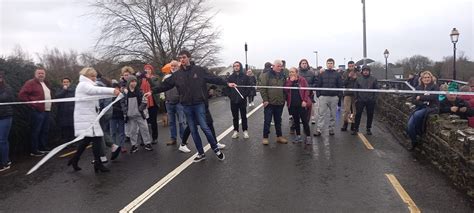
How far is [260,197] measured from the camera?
5629mm

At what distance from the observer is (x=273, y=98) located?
9.45 metres

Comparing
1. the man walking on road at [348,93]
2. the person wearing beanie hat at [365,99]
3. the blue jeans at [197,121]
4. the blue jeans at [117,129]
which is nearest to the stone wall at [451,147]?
the person wearing beanie hat at [365,99]

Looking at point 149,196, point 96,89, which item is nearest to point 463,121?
point 149,196

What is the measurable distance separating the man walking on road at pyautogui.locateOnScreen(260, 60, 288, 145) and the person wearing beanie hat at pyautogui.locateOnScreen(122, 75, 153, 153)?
8.41ft

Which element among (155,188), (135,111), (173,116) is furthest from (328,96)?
(155,188)

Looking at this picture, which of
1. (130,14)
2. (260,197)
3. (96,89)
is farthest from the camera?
(130,14)

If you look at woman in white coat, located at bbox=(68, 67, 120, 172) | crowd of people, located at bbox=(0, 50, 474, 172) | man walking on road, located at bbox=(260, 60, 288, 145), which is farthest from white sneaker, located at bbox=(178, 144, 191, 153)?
woman in white coat, located at bbox=(68, 67, 120, 172)

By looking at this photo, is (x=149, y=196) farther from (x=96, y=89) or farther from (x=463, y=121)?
(x=463, y=121)

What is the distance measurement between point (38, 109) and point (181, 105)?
3187 mm

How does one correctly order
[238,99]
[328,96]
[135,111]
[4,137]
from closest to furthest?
1. [4,137]
2. [135,111]
3. [238,99]
4. [328,96]

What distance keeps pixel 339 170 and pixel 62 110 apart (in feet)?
19.9

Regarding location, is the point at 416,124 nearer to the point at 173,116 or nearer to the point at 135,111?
the point at 173,116

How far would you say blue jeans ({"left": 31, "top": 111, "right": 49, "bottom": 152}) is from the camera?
30.3 feet

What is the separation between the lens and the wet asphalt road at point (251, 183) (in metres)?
5.36
